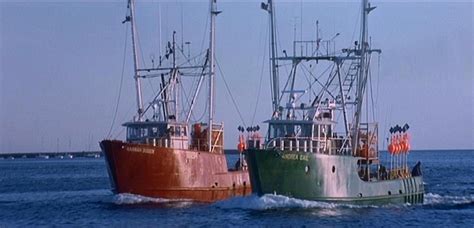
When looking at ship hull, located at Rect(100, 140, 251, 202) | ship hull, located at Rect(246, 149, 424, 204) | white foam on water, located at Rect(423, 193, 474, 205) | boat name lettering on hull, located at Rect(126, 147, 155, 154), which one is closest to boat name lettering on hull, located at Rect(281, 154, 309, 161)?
ship hull, located at Rect(246, 149, 424, 204)

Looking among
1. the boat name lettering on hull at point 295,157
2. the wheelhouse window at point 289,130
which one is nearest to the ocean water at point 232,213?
the boat name lettering on hull at point 295,157

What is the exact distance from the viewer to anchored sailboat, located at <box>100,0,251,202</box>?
205 ft

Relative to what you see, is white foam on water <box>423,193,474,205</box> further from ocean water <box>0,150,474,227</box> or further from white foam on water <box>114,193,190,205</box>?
white foam on water <box>114,193,190,205</box>

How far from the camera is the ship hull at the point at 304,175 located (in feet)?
182

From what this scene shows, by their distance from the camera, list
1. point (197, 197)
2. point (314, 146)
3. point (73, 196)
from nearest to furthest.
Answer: point (314, 146), point (197, 197), point (73, 196)

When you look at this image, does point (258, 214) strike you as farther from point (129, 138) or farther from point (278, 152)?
point (129, 138)

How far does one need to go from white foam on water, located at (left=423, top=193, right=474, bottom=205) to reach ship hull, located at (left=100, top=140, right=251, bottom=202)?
15803 millimetres

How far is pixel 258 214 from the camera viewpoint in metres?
55.0

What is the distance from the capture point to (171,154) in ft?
208

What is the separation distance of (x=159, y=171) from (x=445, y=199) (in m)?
22.9

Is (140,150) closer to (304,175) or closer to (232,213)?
(232,213)

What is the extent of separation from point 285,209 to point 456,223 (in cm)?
950

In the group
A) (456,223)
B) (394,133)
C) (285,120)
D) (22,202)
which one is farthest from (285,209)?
(22,202)

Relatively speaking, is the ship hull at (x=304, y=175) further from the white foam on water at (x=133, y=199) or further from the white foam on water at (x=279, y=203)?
the white foam on water at (x=133, y=199)
